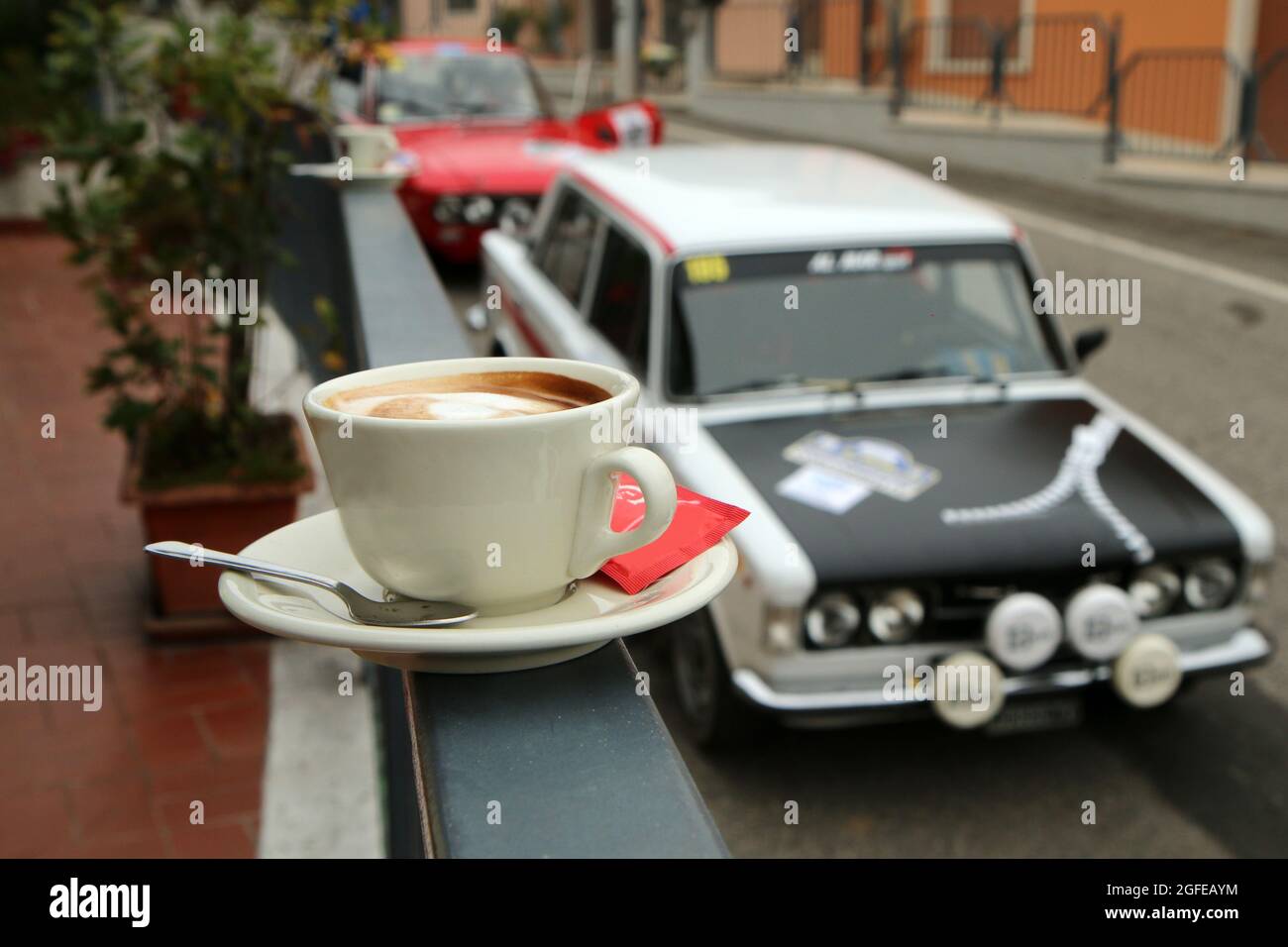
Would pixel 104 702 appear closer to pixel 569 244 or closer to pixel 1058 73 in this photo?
pixel 569 244

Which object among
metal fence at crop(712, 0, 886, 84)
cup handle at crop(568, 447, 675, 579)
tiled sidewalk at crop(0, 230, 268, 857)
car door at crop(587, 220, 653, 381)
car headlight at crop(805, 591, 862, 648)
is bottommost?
tiled sidewalk at crop(0, 230, 268, 857)

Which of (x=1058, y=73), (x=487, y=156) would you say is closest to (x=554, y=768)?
(x=487, y=156)

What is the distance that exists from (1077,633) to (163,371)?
3.04 m

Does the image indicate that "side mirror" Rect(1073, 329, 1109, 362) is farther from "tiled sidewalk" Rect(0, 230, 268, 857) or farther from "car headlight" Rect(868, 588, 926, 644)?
"tiled sidewalk" Rect(0, 230, 268, 857)

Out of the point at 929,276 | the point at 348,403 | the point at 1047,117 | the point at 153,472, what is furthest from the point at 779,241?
the point at 1047,117

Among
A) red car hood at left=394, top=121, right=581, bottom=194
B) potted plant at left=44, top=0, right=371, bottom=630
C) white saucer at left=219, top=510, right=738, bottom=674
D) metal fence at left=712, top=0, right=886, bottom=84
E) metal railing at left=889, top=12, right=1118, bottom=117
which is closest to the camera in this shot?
white saucer at left=219, top=510, right=738, bottom=674

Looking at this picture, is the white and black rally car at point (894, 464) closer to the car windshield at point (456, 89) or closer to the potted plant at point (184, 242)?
the potted plant at point (184, 242)

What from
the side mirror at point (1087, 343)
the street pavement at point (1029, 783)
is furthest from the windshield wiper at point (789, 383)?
the side mirror at point (1087, 343)

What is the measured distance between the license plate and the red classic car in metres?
6.90

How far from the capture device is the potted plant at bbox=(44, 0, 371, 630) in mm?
4645

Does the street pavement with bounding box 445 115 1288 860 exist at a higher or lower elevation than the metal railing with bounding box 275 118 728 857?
lower

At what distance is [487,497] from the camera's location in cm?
113

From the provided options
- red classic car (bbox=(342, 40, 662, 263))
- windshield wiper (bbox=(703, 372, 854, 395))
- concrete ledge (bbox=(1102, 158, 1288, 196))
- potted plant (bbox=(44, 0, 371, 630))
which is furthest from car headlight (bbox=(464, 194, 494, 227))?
concrete ledge (bbox=(1102, 158, 1288, 196))

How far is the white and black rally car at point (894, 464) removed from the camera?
→ 390cm
